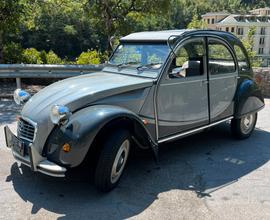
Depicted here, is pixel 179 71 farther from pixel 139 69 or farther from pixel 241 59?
pixel 241 59

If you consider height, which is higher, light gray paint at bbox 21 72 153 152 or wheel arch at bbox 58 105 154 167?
light gray paint at bbox 21 72 153 152

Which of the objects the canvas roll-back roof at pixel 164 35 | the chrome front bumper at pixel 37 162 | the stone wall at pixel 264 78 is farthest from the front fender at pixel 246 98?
the stone wall at pixel 264 78

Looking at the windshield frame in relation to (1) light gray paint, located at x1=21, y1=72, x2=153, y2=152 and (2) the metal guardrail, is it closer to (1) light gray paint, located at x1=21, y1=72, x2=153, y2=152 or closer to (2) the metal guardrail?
(1) light gray paint, located at x1=21, y1=72, x2=153, y2=152

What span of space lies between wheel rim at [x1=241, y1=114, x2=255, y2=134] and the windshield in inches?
88.7

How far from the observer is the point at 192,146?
18.4 ft

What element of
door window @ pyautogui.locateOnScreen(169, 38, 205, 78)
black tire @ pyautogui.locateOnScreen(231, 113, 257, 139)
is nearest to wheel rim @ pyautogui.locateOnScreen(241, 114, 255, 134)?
black tire @ pyautogui.locateOnScreen(231, 113, 257, 139)

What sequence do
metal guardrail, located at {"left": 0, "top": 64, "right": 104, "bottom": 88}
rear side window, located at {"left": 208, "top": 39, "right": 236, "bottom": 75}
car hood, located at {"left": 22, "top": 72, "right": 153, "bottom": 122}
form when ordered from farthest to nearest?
metal guardrail, located at {"left": 0, "top": 64, "right": 104, "bottom": 88}, rear side window, located at {"left": 208, "top": 39, "right": 236, "bottom": 75}, car hood, located at {"left": 22, "top": 72, "right": 153, "bottom": 122}

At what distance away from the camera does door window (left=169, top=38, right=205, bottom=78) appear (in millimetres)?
4719

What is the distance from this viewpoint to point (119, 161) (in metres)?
4.02

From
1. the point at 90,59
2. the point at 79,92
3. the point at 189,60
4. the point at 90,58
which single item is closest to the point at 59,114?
the point at 79,92

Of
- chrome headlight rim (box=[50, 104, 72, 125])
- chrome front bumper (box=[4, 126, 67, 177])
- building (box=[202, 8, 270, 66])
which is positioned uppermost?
chrome headlight rim (box=[50, 104, 72, 125])

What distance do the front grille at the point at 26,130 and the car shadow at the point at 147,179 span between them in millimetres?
616

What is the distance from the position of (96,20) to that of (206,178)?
10.2 meters

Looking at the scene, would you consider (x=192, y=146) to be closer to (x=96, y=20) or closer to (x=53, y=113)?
(x=53, y=113)
